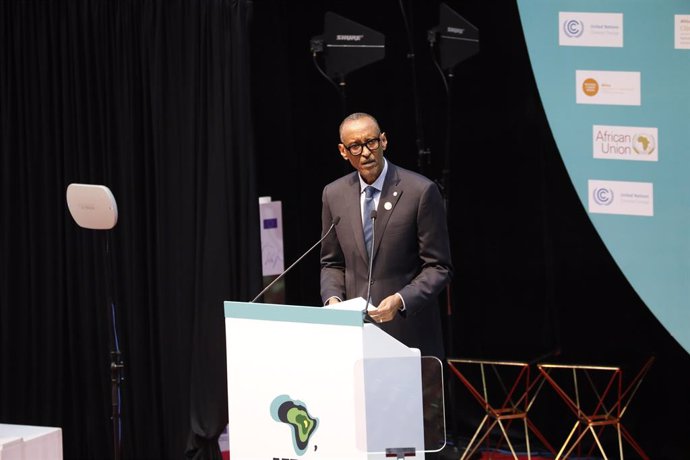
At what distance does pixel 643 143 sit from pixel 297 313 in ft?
9.28

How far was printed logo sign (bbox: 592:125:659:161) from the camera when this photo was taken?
4859 mm

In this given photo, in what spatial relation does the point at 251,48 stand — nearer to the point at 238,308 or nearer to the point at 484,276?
the point at 484,276

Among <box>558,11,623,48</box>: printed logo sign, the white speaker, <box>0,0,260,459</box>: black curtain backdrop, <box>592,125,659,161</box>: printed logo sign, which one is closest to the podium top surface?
the white speaker

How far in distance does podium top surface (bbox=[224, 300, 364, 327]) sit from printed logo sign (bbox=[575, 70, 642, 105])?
2.74 m

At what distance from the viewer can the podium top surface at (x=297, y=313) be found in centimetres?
260

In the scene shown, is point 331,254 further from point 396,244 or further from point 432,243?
point 432,243

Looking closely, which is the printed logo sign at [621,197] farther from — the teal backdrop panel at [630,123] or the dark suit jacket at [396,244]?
the dark suit jacket at [396,244]

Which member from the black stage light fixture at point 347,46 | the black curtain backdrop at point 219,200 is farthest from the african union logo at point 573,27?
the black stage light fixture at point 347,46

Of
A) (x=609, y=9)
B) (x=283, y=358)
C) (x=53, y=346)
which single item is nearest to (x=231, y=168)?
(x=53, y=346)

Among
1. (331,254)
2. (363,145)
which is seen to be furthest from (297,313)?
(331,254)

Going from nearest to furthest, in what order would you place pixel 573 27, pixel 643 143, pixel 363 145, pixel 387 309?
pixel 387 309 → pixel 363 145 → pixel 643 143 → pixel 573 27

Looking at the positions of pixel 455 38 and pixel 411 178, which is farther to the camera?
pixel 455 38

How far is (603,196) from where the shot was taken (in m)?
5.01

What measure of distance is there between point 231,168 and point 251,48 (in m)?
0.73
